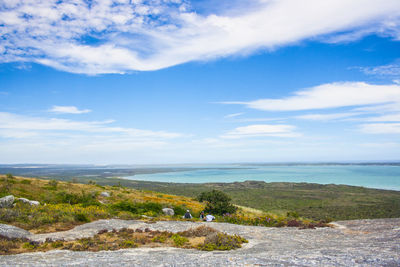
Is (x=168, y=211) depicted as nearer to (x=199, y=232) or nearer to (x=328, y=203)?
(x=199, y=232)

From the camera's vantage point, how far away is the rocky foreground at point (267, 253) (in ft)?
32.4

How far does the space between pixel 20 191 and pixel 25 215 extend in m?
12.2

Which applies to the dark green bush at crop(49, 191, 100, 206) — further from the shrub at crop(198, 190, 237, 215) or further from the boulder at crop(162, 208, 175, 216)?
the shrub at crop(198, 190, 237, 215)

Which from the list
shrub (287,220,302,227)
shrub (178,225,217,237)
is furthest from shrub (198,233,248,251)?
shrub (287,220,302,227)

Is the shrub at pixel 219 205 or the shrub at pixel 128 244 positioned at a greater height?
the shrub at pixel 128 244

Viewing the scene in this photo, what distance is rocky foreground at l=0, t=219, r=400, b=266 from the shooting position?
9883 mm

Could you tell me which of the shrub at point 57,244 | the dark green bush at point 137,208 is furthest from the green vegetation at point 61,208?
the shrub at point 57,244

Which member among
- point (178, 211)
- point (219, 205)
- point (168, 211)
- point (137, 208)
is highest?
point (137, 208)

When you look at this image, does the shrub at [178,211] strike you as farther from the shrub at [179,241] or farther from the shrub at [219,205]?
the shrub at [179,241]

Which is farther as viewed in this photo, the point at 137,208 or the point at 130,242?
the point at 137,208

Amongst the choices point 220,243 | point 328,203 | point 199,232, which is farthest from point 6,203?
point 328,203

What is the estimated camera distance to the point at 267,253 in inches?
454

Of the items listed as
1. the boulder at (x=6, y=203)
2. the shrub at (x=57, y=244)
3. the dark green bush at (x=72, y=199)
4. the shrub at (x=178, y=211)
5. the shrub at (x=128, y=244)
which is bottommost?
the shrub at (x=178, y=211)

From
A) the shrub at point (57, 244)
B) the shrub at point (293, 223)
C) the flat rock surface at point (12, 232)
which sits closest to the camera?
the shrub at point (57, 244)
